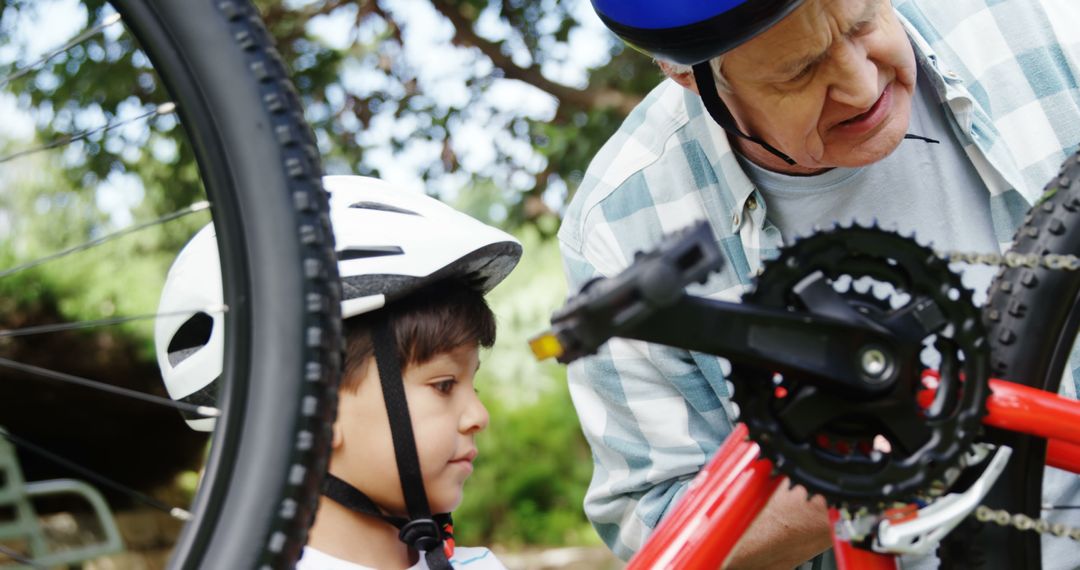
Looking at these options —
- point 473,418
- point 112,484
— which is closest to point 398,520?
point 473,418

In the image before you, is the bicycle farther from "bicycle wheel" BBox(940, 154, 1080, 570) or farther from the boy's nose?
the boy's nose

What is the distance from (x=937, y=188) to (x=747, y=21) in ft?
1.77

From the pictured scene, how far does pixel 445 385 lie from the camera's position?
1759 millimetres

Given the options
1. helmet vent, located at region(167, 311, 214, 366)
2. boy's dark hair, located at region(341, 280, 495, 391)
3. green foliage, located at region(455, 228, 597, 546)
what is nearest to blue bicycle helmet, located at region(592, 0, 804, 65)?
boy's dark hair, located at region(341, 280, 495, 391)

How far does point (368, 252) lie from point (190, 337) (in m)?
0.37

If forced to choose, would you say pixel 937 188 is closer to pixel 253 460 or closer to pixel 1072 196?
pixel 1072 196

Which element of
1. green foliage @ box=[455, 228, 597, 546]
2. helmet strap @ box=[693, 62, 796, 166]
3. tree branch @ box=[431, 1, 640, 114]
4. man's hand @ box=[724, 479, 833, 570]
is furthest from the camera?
green foliage @ box=[455, 228, 597, 546]

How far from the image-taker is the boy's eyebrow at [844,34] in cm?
143

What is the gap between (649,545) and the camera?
1138 mm

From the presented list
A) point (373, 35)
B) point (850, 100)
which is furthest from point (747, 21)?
point (373, 35)

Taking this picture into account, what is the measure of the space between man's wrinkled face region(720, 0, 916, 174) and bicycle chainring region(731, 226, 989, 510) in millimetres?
476

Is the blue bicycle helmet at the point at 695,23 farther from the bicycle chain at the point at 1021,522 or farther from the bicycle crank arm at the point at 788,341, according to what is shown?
the bicycle chain at the point at 1021,522

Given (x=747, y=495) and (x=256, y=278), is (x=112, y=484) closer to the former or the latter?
(x=256, y=278)

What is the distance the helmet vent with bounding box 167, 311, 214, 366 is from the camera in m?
1.78
